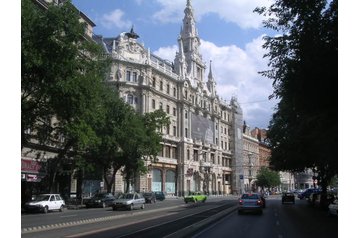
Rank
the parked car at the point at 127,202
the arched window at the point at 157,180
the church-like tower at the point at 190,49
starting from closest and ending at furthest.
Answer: the parked car at the point at 127,202
the arched window at the point at 157,180
the church-like tower at the point at 190,49

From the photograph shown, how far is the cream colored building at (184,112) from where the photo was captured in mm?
75438

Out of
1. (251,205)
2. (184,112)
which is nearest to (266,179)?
(184,112)

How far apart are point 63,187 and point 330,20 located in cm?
4330

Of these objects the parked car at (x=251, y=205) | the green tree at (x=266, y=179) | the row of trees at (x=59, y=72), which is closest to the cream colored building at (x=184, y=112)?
Result: the green tree at (x=266, y=179)

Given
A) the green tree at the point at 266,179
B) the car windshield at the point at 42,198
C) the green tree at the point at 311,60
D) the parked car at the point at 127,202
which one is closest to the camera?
the green tree at the point at 311,60

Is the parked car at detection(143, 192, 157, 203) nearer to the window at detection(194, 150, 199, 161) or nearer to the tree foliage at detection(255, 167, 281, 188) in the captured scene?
the window at detection(194, 150, 199, 161)

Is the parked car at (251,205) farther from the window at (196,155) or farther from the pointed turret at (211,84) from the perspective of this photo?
the pointed turret at (211,84)

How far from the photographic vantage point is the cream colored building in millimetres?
75438

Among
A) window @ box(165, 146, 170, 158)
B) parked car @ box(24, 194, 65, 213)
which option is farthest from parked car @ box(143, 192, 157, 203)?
window @ box(165, 146, 170, 158)

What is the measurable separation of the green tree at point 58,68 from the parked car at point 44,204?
7657mm

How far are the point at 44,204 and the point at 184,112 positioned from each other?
54325mm

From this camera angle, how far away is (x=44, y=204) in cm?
3553

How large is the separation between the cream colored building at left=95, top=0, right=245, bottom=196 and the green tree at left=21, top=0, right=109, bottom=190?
34.8 meters

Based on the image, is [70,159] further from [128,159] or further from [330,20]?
[330,20]
